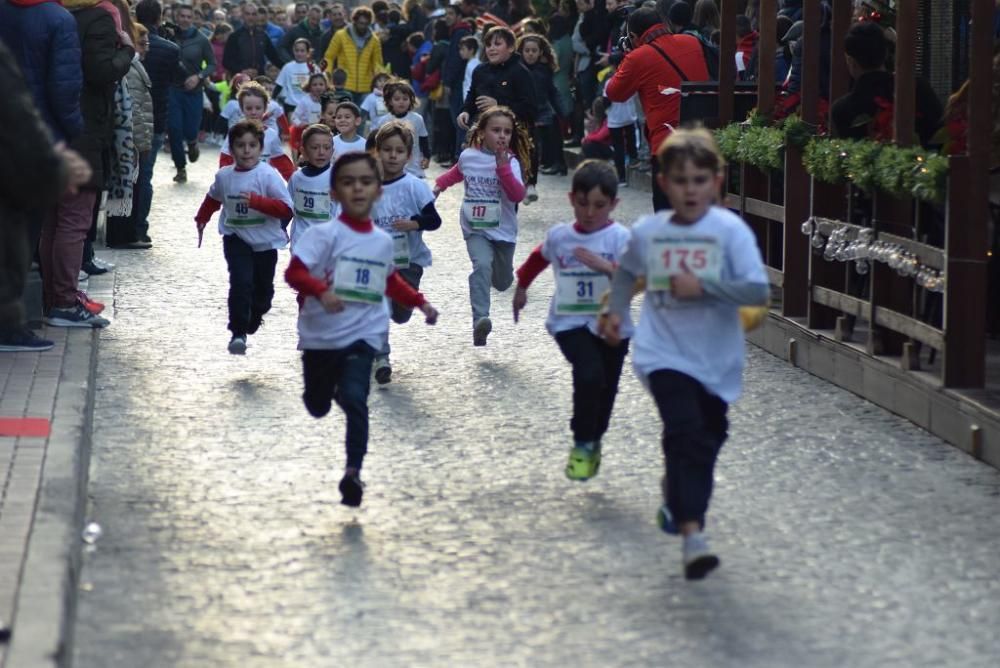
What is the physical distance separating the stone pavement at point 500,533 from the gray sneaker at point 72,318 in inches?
24.3

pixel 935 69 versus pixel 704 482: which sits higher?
pixel 935 69

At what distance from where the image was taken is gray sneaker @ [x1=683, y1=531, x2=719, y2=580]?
6207 millimetres

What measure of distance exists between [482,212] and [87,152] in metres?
2.27

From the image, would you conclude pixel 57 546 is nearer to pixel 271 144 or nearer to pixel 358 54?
Result: pixel 271 144

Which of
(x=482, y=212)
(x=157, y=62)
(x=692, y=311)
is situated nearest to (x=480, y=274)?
(x=482, y=212)

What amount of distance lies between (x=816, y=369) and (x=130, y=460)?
152 inches

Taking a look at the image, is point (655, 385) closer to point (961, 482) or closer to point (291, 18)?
point (961, 482)

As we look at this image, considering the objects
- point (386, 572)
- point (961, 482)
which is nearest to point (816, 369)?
point (961, 482)

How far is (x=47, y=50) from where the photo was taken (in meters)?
10.9

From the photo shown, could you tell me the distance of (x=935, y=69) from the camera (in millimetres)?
12562

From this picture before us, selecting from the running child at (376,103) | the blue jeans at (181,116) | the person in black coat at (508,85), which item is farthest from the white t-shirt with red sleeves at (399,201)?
the blue jeans at (181,116)

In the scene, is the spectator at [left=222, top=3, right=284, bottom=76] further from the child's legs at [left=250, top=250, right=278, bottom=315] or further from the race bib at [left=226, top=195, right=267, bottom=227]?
the race bib at [left=226, top=195, right=267, bottom=227]

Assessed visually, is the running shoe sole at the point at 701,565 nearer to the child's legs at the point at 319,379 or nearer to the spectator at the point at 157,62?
the child's legs at the point at 319,379

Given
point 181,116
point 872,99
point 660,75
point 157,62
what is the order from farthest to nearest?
1. point 181,116
2. point 157,62
3. point 660,75
4. point 872,99
